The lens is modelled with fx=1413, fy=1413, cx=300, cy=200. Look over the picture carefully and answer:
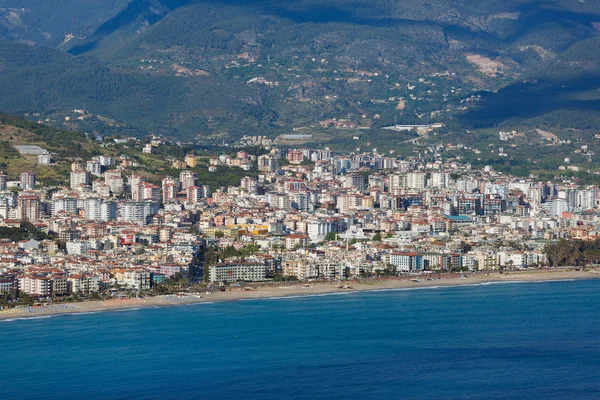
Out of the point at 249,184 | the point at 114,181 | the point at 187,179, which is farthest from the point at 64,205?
the point at 249,184

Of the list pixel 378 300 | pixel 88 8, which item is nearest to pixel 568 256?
pixel 378 300

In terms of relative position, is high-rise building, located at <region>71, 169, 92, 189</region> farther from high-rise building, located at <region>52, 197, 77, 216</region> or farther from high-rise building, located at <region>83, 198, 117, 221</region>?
high-rise building, located at <region>83, 198, 117, 221</region>

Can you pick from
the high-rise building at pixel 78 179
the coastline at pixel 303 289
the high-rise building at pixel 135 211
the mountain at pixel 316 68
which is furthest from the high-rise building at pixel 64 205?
the mountain at pixel 316 68

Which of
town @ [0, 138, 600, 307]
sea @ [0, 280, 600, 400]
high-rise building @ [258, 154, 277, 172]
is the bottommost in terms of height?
sea @ [0, 280, 600, 400]

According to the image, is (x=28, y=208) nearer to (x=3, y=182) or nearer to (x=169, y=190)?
(x=3, y=182)

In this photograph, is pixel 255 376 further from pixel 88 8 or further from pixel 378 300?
pixel 88 8

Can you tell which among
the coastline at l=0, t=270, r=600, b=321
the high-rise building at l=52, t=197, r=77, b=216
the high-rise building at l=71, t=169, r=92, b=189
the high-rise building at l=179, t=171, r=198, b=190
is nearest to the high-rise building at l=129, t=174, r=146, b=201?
the high-rise building at l=179, t=171, r=198, b=190
